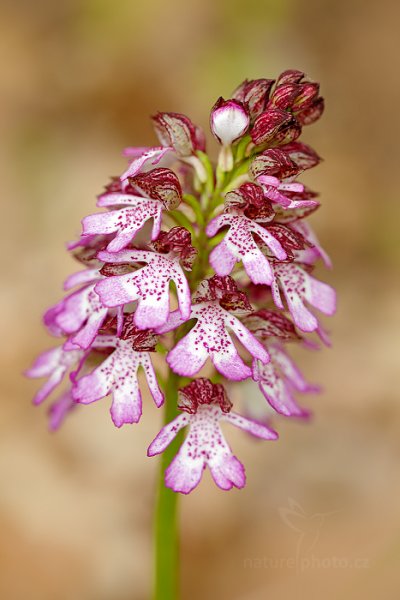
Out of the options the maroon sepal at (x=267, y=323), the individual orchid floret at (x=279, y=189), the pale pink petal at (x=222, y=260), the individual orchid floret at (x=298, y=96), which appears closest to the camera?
the pale pink petal at (x=222, y=260)

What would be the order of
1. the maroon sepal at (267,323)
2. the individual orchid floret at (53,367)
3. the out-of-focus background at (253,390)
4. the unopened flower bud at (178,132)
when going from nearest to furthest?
the unopened flower bud at (178,132), the maroon sepal at (267,323), the individual orchid floret at (53,367), the out-of-focus background at (253,390)

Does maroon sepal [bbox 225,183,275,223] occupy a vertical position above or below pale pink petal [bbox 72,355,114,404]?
above

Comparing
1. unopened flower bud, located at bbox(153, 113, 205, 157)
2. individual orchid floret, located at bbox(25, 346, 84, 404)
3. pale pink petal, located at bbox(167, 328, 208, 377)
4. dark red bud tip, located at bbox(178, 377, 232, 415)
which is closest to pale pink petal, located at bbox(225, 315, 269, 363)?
pale pink petal, located at bbox(167, 328, 208, 377)

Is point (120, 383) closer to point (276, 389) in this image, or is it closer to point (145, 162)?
point (276, 389)

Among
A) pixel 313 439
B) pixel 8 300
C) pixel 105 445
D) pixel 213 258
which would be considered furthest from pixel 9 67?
pixel 213 258

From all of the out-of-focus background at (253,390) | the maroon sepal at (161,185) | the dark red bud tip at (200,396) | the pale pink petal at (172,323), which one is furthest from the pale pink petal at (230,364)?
the out-of-focus background at (253,390)

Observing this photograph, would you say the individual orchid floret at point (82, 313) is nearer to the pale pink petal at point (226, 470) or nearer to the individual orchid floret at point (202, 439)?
the individual orchid floret at point (202, 439)

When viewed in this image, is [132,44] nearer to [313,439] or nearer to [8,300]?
[8,300]

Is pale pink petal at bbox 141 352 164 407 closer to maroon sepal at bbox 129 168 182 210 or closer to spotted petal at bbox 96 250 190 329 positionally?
spotted petal at bbox 96 250 190 329
